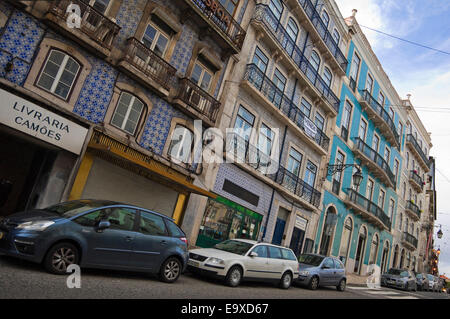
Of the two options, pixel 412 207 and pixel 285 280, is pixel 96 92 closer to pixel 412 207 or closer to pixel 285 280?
pixel 285 280

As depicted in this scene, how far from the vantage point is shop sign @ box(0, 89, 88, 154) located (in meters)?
8.93

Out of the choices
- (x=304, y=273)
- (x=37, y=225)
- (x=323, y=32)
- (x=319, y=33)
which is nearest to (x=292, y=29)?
(x=319, y=33)

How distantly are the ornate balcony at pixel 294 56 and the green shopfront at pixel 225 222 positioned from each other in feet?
28.3

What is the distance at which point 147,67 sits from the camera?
12227 mm

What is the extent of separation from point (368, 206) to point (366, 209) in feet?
1.50

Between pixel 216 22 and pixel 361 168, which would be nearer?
pixel 216 22

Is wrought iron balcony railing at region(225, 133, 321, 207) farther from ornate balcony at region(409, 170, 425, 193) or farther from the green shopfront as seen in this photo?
ornate balcony at region(409, 170, 425, 193)

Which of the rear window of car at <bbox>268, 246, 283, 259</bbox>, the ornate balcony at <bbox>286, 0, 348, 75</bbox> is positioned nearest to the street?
the rear window of car at <bbox>268, 246, 283, 259</bbox>

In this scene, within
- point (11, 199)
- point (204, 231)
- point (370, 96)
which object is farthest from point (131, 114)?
point (370, 96)

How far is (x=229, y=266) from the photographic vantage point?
31.0ft

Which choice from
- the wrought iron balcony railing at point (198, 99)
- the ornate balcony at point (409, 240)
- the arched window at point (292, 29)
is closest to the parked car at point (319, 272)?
the wrought iron balcony railing at point (198, 99)

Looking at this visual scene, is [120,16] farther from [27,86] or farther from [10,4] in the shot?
[27,86]
